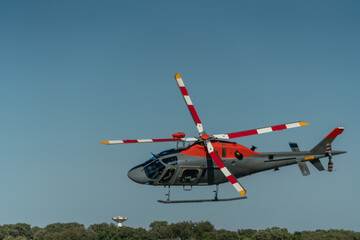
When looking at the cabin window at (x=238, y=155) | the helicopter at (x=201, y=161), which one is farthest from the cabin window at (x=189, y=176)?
the cabin window at (x=238, y=155)

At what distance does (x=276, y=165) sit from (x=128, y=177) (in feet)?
45.0

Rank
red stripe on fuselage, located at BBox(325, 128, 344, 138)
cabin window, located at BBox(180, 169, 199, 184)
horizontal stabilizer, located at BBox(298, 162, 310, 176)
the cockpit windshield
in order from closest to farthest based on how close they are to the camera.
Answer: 1. the cockpit windshield
2. cabin window, located at BBox(180, 169, 199, 184)
3. horizontal stabilizer, located at BBox(298, 162, 310, 176)
4. red stripe on fuselage, located at BBox(325, 128, 344, 138)

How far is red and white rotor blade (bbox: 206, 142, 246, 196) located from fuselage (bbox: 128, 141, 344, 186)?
0.82 meters

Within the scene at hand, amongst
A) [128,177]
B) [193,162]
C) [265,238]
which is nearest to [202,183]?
[193,162]

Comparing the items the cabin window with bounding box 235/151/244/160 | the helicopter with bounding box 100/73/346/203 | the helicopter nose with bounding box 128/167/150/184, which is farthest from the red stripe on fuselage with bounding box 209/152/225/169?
the helicopter nose with bounding box 128/167/150/184

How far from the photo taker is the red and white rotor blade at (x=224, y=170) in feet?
157

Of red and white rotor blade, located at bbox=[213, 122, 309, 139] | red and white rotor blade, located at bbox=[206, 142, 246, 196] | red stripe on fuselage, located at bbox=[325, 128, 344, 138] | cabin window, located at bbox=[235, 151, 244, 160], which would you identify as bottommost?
red and white rotor blade, located at bbox=[206, 142, 246, 196]

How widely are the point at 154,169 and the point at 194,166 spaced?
3467 mm

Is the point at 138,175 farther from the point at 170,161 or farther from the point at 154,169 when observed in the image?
the point at 170,161

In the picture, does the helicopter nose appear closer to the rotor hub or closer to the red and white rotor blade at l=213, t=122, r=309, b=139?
the rotor hub

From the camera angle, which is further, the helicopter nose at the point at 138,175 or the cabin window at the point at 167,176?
the helicopter nose at the point at 138,175

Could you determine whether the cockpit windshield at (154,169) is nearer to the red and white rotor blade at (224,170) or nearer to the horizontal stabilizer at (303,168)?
the red and white rotor blade at (224,170)

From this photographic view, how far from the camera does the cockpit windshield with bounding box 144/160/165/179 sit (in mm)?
50812

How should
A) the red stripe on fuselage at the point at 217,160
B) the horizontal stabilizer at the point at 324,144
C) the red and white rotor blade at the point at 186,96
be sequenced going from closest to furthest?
the red stripe on fuselage at the point at 217,160, the red and white rotor blade at the point at 186,96, the horizontal stabilizer at the point at 324,144
